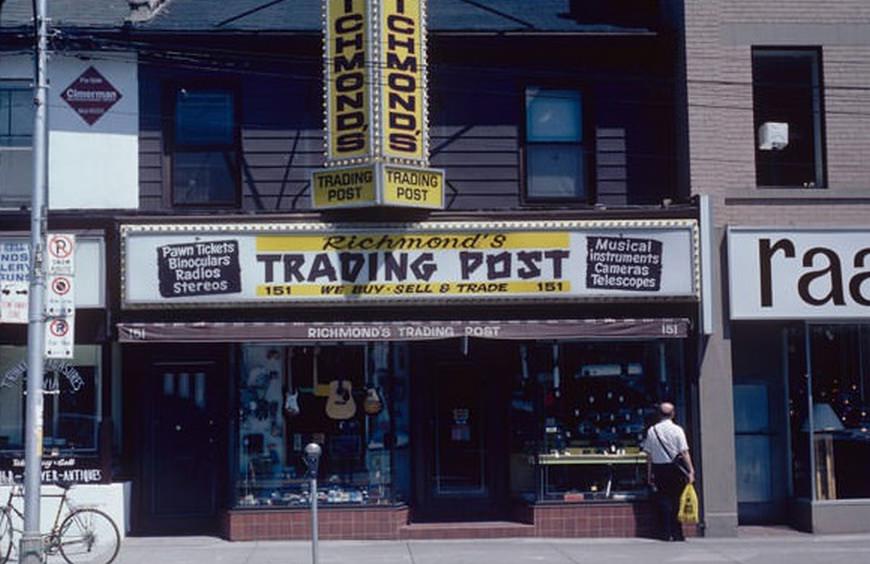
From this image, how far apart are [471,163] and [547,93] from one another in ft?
5.00

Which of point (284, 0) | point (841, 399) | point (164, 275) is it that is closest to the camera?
point (164, 275)

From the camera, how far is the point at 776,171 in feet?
53.8

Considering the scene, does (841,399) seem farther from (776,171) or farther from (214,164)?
(214,164)

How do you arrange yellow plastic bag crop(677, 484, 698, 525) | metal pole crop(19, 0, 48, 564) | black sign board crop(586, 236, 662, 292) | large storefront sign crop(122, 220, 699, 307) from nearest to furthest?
1. metal pole crop(19, 0, 48, 564)
2. yellow plastic bag crop(677, 484, 698, 525)
3. large storefront sign crop(122, 220, 699, 307)
4. black sign board crop(586, 236, 662, 292)

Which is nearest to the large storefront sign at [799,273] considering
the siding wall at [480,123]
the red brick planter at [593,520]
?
the siding wall at [480,123]

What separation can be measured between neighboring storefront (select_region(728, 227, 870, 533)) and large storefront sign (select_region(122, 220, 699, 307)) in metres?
1.03

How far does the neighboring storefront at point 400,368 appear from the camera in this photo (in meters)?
15.1

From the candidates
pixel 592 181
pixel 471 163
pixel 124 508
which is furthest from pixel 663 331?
pixel 124 508

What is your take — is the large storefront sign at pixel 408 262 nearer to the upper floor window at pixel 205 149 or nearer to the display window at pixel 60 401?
the upper floor window at pixel 205 149

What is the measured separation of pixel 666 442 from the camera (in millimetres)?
14969

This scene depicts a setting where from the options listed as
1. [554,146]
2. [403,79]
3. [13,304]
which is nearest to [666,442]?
[554,146]

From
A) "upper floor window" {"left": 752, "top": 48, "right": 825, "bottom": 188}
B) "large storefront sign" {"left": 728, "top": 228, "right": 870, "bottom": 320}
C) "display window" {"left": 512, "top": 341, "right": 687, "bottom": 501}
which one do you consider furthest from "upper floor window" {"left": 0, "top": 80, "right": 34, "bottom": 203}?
"upper floor window" {"left": 752, "top": 48, "right": 825, "bottom": 188}

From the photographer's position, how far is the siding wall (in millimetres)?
16125

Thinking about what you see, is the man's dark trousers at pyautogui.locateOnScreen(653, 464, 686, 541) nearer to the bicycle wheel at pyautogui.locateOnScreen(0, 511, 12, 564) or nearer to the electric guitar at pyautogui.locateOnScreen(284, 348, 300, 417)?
the electric guitar at pyautogui.locateOnScreen(284, 348, 300, 417)
